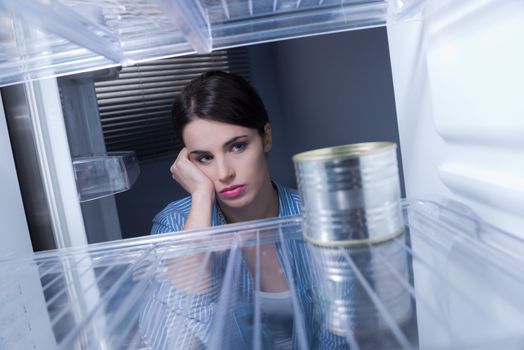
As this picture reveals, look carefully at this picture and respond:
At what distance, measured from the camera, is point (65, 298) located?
42 centimetres

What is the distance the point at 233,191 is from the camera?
4.00 feet

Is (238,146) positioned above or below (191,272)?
above

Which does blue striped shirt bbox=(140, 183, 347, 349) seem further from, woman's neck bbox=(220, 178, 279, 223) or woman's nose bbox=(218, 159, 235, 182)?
woman's neck bbox=(220, 178, 279, 223)

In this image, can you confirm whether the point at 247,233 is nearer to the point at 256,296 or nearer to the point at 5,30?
the point at 256,296

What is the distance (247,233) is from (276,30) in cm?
33

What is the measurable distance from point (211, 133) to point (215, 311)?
879mm

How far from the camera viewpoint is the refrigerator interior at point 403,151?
0.33 m

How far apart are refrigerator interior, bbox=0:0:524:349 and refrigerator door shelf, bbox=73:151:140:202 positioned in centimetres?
8

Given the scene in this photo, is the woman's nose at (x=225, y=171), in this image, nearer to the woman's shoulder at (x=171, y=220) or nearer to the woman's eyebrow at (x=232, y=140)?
the woman's eyebrow at (x=232, y=140)

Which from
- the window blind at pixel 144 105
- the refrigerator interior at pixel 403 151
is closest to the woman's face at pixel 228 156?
the refrigerator interior at pixel 403 151

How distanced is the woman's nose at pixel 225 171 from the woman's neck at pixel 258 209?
14 cm

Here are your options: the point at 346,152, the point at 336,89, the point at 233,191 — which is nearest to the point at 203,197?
the point at 233,191

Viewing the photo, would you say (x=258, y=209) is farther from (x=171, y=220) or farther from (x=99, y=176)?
(x=99, y=176)

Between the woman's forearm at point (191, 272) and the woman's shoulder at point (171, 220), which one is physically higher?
the woman's forearm at point (191, 272)
